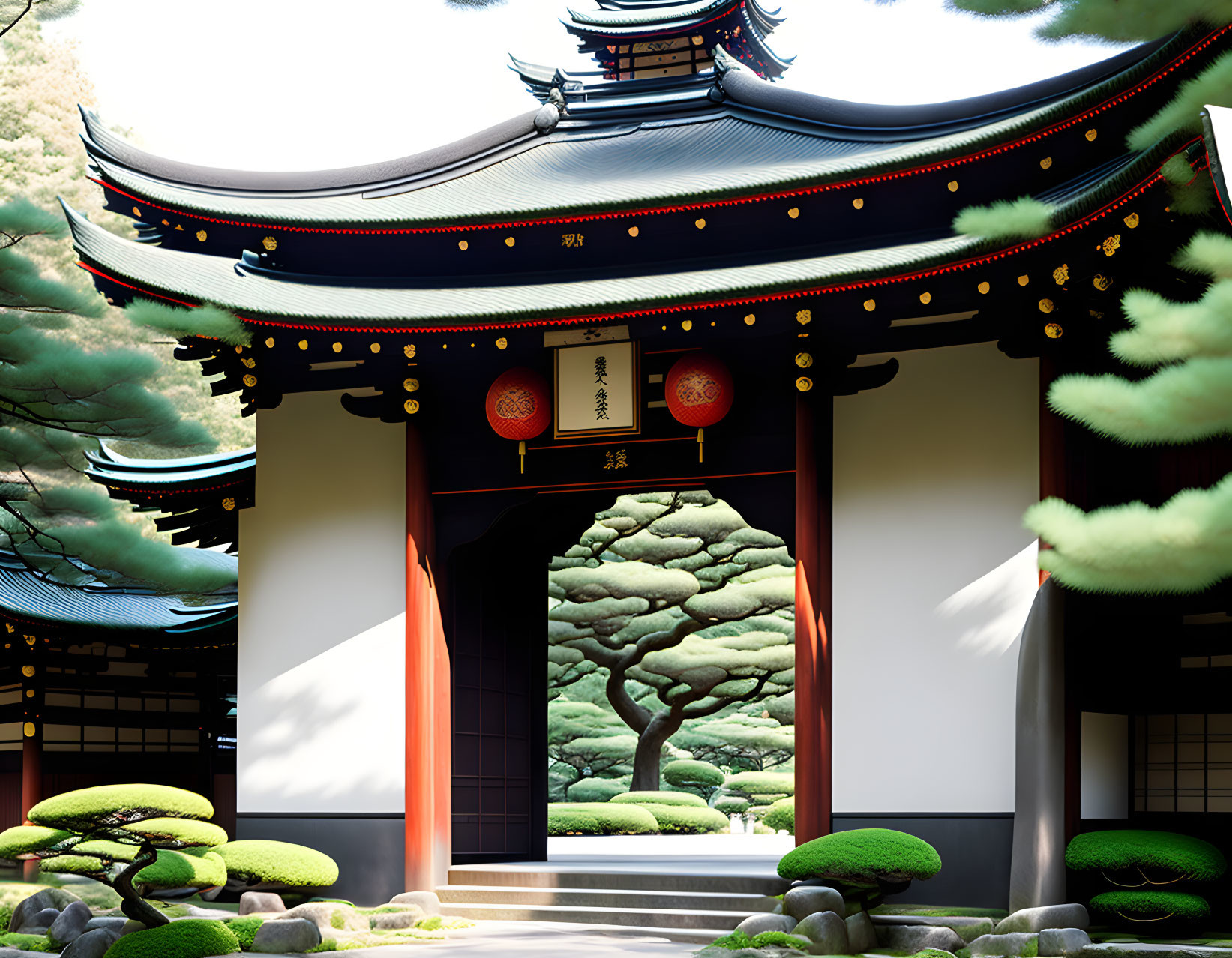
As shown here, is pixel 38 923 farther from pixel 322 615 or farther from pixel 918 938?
pixel 918 938

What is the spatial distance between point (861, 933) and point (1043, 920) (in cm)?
Result: 128

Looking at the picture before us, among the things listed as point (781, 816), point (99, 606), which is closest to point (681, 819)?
point (781, 816)

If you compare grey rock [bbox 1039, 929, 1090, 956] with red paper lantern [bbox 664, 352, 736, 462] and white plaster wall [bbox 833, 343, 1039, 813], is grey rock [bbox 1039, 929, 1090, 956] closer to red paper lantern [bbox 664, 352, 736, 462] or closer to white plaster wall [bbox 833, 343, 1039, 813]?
white plaster wall [bbox 833, 343, 1039, 813]

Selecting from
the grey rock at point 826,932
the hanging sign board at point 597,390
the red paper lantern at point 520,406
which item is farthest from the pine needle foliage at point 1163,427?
the red paper lantern at point 520,406

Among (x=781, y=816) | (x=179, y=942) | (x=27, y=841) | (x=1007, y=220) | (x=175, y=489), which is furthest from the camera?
(x=781, y=816)

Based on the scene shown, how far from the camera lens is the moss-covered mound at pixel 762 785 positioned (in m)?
27.1

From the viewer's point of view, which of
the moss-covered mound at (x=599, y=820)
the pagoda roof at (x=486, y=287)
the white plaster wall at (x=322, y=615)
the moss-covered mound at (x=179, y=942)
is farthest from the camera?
the moss-covered mound at (x=599, y=820)

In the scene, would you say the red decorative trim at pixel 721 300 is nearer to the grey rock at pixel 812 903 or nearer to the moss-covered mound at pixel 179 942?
the grey rock at pixel 812 903

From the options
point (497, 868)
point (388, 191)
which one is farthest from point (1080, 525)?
point (388, 191)

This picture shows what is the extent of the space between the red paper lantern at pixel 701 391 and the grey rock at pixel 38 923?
6.55m

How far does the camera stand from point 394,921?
1159cm

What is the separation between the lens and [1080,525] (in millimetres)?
7387

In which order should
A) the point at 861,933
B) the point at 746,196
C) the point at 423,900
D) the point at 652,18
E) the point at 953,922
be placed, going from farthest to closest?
the point at 652,18, the point at 423,900, the point at 746,196, the point at 953,922, the point at 861,933

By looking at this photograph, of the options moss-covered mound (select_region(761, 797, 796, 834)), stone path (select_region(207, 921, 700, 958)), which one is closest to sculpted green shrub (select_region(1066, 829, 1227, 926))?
stone path (select_region(207, 921, 700, 958))
